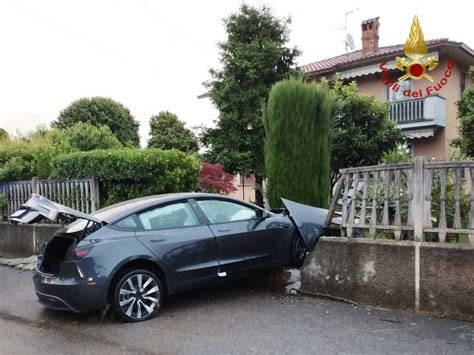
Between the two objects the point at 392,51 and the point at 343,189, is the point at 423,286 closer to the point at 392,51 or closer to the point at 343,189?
the point at 343,189

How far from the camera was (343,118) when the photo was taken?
1311cm

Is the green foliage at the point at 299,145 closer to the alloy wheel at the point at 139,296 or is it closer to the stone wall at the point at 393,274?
the stone wall at the point at 393,274

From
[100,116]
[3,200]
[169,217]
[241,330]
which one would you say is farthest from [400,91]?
[100,116]

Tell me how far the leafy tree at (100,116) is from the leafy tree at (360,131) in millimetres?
16536

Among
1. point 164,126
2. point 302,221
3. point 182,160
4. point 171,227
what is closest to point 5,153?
point 182,160

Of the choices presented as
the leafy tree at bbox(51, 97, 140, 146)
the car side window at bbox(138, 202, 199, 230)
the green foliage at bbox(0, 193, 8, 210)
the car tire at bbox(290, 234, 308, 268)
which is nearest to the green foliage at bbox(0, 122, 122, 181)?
the green foliage at bbox(0, 193, 8, 210)

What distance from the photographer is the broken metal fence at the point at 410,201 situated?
Answer: 16.9 feet

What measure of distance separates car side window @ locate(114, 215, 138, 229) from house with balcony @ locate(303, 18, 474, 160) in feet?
43.9

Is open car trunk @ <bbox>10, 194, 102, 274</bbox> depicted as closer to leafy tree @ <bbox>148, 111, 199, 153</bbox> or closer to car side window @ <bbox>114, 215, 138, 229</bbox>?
car side window @ <bbox>114, 215, 138, 229</bbox>

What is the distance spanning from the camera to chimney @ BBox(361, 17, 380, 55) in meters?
20.7

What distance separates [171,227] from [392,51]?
50.1 ft

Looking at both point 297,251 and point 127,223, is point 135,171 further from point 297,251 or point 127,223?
point 297,251

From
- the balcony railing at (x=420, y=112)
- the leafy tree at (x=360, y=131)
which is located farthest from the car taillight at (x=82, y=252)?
the balcony railing at (x=420, y=112)

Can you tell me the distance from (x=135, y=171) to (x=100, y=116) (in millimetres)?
20232
